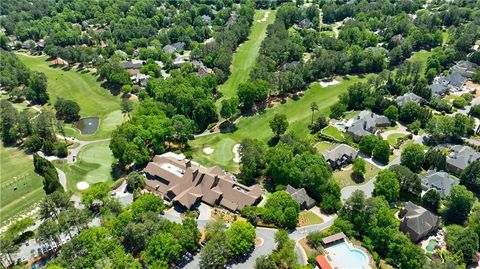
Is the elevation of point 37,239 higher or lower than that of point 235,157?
higher

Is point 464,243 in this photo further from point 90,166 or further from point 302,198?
point 90,166

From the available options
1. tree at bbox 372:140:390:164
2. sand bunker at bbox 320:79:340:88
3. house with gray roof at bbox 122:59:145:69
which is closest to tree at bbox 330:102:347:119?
sand bunker at bbox 320:79:340:88

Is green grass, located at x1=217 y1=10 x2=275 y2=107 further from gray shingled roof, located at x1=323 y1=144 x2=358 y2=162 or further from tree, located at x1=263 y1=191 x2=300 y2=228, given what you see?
tree, located at x1=263 y1=191 x2=300 y2=228

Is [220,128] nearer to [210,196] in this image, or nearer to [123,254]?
[210,196]

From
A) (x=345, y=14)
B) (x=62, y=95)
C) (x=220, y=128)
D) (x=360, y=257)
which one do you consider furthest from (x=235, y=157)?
(x=345, y=14)

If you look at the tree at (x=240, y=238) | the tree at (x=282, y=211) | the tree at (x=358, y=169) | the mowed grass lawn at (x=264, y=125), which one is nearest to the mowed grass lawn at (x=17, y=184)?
the mowed grass lawn at (x=264, y=125)

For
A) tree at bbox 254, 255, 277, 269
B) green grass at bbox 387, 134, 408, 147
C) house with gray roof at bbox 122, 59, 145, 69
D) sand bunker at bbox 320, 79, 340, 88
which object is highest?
tree at bbox 254, 255, 277, 269

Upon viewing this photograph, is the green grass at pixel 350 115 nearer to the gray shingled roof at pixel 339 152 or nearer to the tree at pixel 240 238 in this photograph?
the gray shingled roof at pixel 339 152
